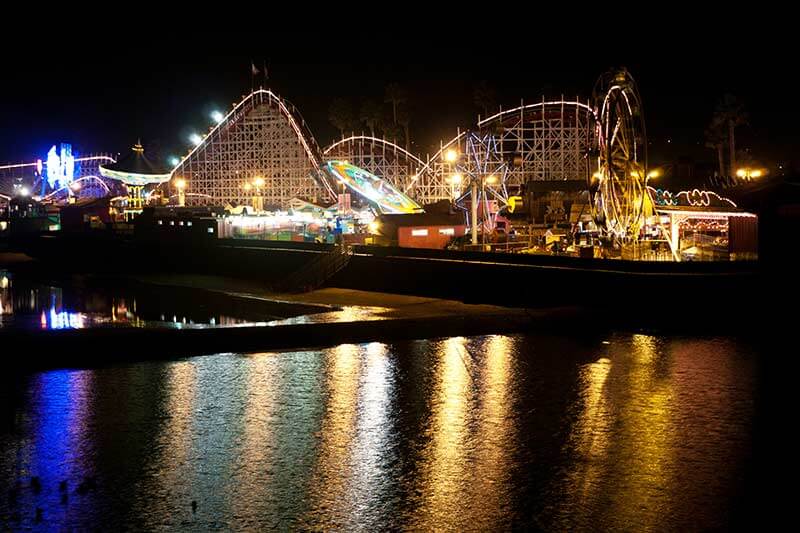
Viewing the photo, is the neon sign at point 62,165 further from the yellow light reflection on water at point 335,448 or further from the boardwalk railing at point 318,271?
the yellow light reflection on water at point 335,448

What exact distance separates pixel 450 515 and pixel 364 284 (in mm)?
22463

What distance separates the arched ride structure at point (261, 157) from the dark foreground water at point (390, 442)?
41969 mm

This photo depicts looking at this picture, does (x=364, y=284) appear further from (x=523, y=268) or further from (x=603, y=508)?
(x=603, y=508)

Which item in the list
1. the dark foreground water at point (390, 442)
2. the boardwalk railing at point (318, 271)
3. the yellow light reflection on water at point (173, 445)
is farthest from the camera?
the boardwalk railing at point (318, 271)

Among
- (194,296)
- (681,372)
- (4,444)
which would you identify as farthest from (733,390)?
(194,296)

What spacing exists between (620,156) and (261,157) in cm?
3386

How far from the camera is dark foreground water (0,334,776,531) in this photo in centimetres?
748

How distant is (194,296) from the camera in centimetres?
3133

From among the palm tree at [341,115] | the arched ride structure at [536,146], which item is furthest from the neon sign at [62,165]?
the arched ride structure at [536,146]

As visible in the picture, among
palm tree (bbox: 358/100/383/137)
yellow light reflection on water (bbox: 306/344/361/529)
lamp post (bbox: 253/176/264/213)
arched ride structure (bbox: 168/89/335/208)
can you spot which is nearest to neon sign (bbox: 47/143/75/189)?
palm tree (bbox: 358/100/383/137)

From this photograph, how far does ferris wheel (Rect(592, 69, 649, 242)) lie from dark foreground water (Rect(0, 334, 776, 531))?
12.4 meters

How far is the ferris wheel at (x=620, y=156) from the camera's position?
87.9ft

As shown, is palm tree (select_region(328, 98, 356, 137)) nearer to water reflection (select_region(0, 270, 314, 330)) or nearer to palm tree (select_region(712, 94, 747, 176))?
palm tree (select_region(712, 94, 747, 176))

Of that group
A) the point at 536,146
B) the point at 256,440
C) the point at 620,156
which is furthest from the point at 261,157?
the point at 256,440
